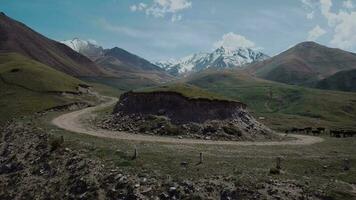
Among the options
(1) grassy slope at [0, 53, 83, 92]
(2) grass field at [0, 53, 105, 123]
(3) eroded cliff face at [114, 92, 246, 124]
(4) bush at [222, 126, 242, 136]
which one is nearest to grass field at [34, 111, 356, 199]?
(4) bush at [222, 126, 242, 136]

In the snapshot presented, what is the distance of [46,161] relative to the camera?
55375mm

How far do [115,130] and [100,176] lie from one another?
31.1 meters

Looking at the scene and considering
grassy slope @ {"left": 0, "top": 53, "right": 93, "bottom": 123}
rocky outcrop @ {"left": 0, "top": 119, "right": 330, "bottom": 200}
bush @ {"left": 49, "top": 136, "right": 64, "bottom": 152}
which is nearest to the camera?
rocky outcrop @ {"left": 0, "top": 119, "right": 330, "bottom": 200}

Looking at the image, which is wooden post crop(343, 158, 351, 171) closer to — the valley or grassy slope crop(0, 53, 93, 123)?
the valley

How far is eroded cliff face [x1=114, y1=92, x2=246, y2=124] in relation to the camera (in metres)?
76.3

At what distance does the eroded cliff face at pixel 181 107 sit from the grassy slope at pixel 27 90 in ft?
114

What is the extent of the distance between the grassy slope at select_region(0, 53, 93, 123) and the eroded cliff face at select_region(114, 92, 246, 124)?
114ft

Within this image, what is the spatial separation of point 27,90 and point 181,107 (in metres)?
77.3

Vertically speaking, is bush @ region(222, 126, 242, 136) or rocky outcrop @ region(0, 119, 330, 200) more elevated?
bush @ region(222, 126, 242, 136)

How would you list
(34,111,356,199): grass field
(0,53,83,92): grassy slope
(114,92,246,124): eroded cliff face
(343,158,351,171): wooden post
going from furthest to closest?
1. (0,53,83,92): grassy slope
2. (114,92,246,124): eroded cliff face
3. (343,158,351,171): wooden post
4. (34,111,356,199): grass field

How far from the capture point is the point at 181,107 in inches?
3081

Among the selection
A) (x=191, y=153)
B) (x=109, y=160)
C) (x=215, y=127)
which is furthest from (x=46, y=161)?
(x=215, y=127)

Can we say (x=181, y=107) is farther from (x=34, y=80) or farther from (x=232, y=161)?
(x=34, y=80)

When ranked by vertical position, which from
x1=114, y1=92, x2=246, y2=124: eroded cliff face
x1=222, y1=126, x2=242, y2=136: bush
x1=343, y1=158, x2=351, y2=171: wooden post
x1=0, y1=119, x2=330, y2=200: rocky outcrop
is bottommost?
x1=0, y1=119, x2=330, y2=200: rocky outcrop
